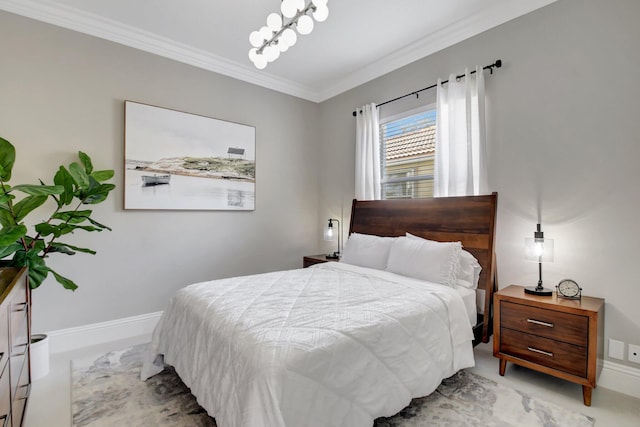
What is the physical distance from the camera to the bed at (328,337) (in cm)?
132

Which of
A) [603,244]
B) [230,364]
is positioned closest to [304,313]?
[230,364]

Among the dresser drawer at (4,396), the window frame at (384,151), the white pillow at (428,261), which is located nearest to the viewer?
the dresser drawer at (4,396)

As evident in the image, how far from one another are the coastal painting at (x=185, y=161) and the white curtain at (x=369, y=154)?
4.37 ft

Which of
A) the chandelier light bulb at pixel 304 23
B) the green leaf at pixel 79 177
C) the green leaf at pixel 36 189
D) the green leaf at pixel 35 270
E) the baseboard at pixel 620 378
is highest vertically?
the chandelier light bulb at pixel 304 23

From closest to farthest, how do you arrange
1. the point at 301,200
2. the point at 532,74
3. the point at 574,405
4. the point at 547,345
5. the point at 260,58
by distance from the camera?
the point at 574,405, the point at 547,345, the point at 260,58, the point at 532,74, the point at 301,200

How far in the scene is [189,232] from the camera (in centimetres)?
344

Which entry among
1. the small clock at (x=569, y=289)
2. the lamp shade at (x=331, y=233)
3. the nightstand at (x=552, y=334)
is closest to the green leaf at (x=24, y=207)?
the lamp shade at (x=331, y=233)

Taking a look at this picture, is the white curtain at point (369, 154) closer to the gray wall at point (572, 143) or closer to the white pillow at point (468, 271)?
the gray wall at point (572, 143)

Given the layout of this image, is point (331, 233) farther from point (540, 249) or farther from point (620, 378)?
point (620, 378)

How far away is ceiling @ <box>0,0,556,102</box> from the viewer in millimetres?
2627

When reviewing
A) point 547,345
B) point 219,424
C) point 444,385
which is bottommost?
point 444,385

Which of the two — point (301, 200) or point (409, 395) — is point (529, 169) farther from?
point (301, 200)

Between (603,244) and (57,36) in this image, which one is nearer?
(603,244)

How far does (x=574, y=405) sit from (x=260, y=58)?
310 cm
